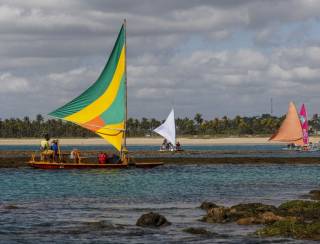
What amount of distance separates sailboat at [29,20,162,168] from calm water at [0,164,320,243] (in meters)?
3.69

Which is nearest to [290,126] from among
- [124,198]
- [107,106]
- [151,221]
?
[107,106]

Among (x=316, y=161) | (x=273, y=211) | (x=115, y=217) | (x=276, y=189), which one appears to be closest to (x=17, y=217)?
(x=115, y=217)

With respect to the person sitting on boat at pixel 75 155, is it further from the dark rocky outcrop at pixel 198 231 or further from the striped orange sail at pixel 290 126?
the striped orange sail at pixel 290 126

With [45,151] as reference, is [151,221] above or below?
below

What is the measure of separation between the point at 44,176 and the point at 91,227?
32.9 meters

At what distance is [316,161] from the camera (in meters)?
87.8

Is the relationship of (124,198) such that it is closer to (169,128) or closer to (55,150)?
(55,150)

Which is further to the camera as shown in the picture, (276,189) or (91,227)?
(276,189)

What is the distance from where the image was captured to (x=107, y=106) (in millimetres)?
65000

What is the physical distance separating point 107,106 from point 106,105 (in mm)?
125

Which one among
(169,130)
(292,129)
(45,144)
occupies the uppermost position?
(169,130)

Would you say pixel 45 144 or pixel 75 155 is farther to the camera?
pixel 75 155

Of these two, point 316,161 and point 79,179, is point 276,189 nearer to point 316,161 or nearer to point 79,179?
point 79,179

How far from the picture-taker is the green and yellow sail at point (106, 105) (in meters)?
64.6
